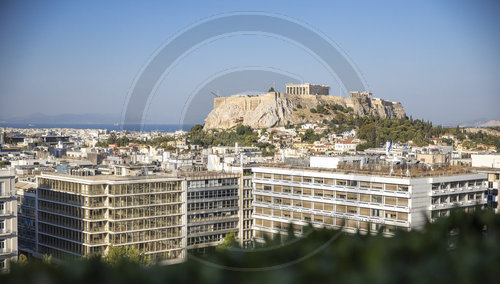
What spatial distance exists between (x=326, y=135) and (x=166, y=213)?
3955cm

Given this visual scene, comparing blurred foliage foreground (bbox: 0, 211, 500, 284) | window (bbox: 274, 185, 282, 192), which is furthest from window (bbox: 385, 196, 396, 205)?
blurred foliage foreground (bbox: 0, 211, 500, 284)

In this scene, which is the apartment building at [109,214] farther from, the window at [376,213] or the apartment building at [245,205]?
the window at [376,213]

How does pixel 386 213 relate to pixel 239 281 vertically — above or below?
below

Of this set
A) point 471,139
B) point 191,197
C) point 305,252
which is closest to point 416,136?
point 471,139

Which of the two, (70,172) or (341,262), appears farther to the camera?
(70,172)

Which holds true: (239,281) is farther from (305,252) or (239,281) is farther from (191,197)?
(191,197)

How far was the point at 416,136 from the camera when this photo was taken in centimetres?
5641

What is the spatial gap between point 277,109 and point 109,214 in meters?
53.7

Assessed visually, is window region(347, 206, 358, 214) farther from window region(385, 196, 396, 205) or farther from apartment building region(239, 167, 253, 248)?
apartment building region(239, 167, 253, 248)

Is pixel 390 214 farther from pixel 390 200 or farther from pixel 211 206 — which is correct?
pixel 211 206

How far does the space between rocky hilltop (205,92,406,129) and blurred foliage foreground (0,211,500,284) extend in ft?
214

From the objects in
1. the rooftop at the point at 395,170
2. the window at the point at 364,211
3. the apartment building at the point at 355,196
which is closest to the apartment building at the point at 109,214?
the apartment building at the point at 355,196

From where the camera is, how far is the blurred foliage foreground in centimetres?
258

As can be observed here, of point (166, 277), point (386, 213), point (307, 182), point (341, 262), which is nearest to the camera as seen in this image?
point (166, 277)
